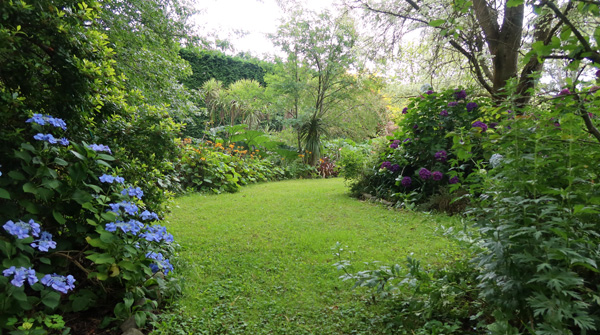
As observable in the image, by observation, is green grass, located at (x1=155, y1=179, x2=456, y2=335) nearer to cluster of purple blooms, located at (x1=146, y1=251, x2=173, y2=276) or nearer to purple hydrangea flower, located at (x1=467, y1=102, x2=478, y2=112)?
cluster of purple blooms, located at (x1=146, y1=251, x2=173, y2=276)

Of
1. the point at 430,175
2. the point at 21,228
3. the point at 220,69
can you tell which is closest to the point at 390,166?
the point at 430,175

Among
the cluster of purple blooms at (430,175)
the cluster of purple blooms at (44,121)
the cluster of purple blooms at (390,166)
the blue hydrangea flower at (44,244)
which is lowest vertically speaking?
the blue hydrangea flower at (44,244)

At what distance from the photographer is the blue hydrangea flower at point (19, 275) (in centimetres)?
130

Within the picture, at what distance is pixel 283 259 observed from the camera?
2873mm

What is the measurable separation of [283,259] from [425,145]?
3.02 m

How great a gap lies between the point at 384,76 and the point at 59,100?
35.8 feet

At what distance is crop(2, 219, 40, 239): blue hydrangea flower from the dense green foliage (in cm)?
1204

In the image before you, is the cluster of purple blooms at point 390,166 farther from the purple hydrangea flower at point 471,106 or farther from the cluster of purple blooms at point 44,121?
the cluster of purple blooms at point 44,121

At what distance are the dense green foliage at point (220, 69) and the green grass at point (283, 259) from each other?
948cm

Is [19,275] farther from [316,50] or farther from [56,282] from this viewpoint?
[316,50]

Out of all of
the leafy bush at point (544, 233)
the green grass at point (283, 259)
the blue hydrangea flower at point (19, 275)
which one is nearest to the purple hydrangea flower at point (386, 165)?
the green grass at point (283, 259)

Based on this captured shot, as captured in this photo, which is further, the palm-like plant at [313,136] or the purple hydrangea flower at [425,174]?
the palm-like plant at [313,136]

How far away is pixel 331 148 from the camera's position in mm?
11133

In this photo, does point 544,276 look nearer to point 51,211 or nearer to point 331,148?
point 51,211
